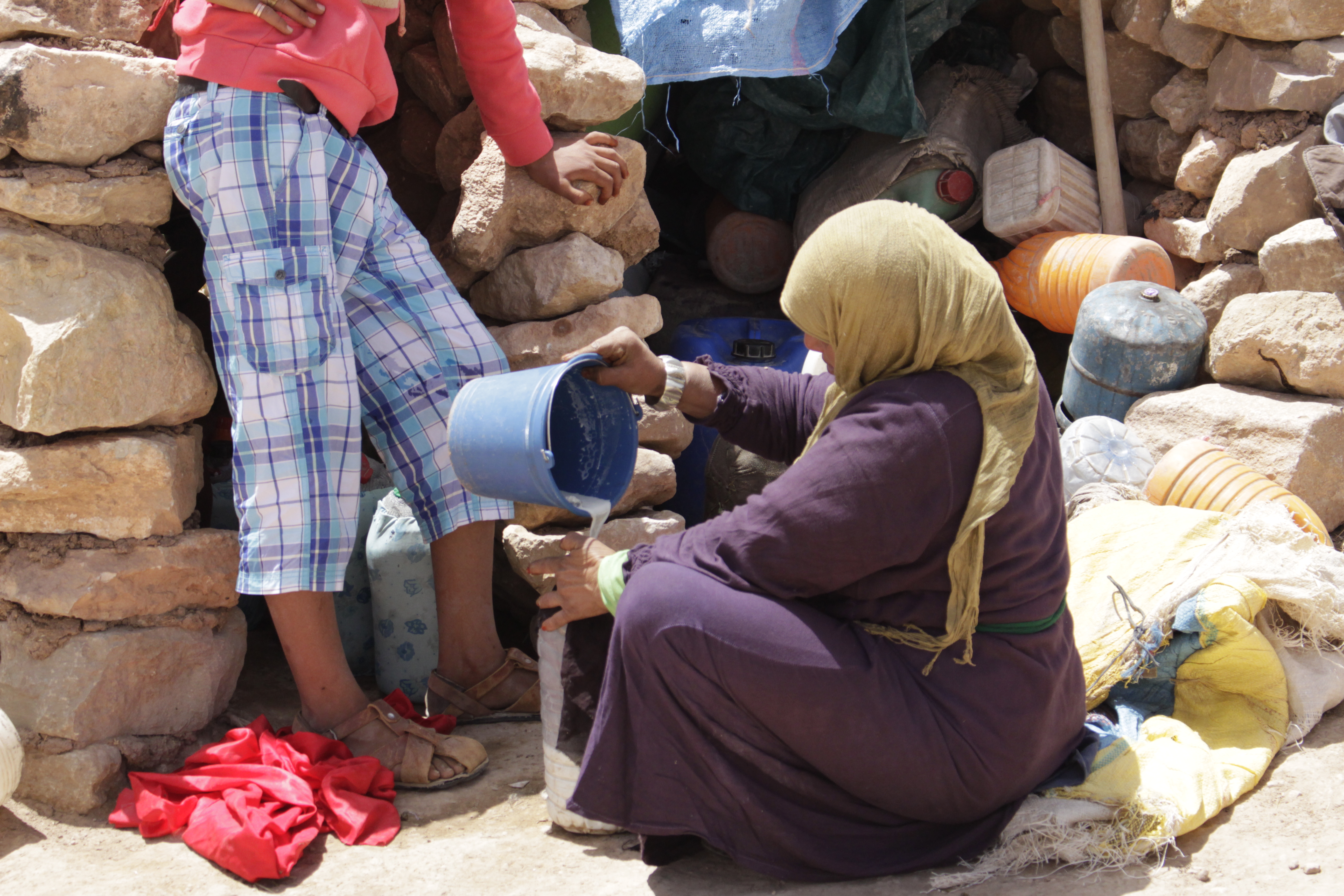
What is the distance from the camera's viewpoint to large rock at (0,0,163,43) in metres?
2.48

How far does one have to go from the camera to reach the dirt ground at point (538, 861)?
2.02 meters

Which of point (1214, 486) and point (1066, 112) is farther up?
point (1066, 112)

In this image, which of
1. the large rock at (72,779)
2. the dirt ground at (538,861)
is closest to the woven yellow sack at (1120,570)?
the dirt ground at (538,861)

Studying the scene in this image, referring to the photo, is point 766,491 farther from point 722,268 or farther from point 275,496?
point 722,268

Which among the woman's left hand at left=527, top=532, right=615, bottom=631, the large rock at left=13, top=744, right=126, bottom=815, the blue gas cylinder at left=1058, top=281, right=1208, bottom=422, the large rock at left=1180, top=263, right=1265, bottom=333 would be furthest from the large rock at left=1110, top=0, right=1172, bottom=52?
the large rock at left=13, top=744, right=126, bottom=815

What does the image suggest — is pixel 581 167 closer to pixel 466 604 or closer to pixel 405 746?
pixel 466 604

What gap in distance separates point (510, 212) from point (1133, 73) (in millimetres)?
2694

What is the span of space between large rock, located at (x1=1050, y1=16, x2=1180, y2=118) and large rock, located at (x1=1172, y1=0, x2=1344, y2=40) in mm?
455

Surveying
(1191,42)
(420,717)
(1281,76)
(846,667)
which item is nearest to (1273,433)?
(1281,76)

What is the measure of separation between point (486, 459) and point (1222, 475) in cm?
212

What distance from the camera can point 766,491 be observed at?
1938mm

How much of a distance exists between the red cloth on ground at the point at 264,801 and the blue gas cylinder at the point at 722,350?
1.64m

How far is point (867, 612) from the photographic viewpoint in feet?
6.64

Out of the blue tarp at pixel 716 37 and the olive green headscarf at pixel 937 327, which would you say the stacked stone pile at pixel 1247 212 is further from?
the olive green headscarf at pixel 937 327
